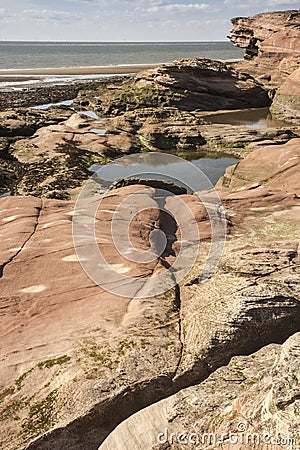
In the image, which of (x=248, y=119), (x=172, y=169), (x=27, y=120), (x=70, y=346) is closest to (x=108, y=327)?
(x=70, y=346)

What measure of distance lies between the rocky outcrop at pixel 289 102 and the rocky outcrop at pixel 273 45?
6280 mm

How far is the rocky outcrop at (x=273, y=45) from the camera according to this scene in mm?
49812

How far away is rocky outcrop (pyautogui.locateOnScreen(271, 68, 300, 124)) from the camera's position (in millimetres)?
39438

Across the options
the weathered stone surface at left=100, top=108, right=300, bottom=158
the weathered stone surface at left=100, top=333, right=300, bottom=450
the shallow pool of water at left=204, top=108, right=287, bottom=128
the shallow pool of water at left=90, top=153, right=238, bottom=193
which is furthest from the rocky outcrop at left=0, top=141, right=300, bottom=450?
the shallow pool of water at left=204, top=108, right=287, bottom=128

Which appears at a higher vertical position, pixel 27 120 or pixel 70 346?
pixel 27 120

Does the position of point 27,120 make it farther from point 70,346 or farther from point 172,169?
point 70,346

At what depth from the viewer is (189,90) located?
4250cm

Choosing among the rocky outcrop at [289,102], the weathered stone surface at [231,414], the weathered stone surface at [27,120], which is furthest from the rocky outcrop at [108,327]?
the rocky outcrop at [289,102]

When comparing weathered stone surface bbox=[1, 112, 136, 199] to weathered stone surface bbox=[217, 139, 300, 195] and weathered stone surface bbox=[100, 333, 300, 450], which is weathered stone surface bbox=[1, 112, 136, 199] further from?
weathered stone surface bbox=[100, 333, 300, 450]

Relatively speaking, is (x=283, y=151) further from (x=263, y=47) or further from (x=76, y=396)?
(x=263, y=47)

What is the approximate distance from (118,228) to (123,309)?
3.02m

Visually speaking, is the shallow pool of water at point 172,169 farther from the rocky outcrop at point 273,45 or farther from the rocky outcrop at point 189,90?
the rocky outcrop at point 273,45

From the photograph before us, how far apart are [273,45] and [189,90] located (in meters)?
20.6

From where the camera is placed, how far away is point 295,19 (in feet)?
181
